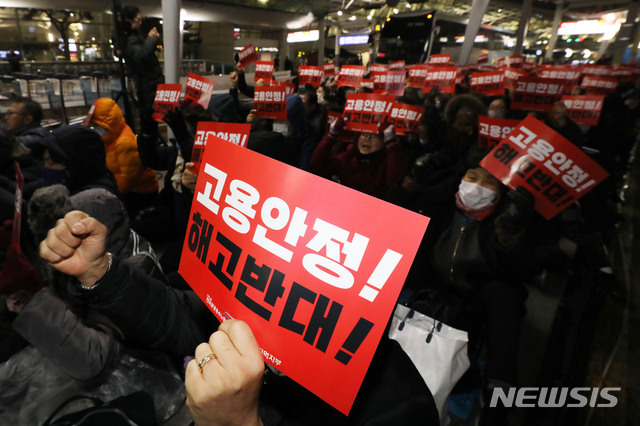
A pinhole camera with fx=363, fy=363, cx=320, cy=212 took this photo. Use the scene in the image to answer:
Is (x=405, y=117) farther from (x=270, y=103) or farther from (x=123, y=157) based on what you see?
(x=123, y=157)

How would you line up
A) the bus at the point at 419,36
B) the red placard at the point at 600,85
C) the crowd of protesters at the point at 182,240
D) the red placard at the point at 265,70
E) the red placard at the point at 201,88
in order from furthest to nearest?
the bus at the point at 419,36 < the red placard at the point at 600,85 < the red placard at the point at 265,70 < the red placard at the point at 201,88 < the crowd of protesters at the point at 182,240

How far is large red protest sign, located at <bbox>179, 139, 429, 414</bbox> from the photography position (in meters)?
0.78

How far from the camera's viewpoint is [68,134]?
2.60 metres

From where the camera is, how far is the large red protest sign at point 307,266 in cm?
78

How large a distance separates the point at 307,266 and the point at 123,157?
11.1 feet

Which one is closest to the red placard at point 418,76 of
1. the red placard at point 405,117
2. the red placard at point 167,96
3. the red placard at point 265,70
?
the red placard at point 265,70

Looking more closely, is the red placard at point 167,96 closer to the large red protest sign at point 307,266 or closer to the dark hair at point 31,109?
the dark hair at point 31,109

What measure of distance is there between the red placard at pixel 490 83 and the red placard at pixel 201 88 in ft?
15.1

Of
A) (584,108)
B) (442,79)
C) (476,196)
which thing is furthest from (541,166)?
(442,79)

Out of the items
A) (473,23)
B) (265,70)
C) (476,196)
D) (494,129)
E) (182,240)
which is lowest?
(182,240)

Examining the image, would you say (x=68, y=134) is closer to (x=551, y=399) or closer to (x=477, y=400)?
(x=477, y=400)

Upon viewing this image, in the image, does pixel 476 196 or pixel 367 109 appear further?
pixel 367 109

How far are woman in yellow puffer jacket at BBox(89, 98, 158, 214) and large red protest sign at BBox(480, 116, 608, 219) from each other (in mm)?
3180

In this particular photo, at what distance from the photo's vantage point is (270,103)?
4.14m
